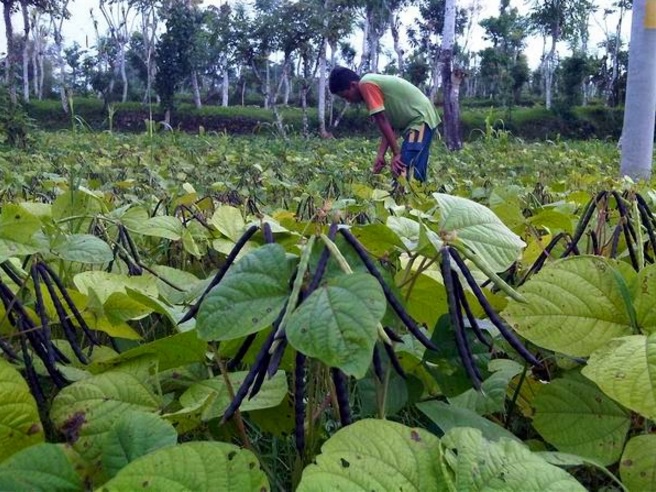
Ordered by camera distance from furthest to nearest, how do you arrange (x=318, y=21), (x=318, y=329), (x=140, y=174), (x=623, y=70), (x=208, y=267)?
1. (x=623, y=70)
2. (x=318, y=21)
3. (x=140, y=174)
4. (x=208, y=267)
5. (x=318, y=329)

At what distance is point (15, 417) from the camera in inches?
15.6

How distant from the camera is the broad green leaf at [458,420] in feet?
1.54

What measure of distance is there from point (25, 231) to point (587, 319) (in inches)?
16.4

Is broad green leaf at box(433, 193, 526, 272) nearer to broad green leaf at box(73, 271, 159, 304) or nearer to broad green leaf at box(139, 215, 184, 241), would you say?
broad green leaf at box(73, 271, 159, 304)

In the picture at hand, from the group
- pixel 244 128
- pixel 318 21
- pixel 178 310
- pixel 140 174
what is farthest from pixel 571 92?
pixel 178 310

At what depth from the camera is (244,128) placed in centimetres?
2055

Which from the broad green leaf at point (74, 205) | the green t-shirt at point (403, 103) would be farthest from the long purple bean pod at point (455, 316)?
the green t-shirt at point (403, 103)

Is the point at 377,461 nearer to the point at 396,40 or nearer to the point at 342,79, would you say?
the point at 342,79

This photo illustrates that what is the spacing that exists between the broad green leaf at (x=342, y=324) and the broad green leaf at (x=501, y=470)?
7 centimetres

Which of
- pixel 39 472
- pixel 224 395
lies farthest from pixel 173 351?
pixel 39 472

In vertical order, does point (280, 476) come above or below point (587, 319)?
below

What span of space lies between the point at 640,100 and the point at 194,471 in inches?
126

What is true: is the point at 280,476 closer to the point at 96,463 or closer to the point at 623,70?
the point at 96,463

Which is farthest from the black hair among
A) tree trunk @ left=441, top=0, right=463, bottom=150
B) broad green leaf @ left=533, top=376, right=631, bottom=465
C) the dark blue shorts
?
tree trunk @ left=441, top=0, right=463, bottom=150
